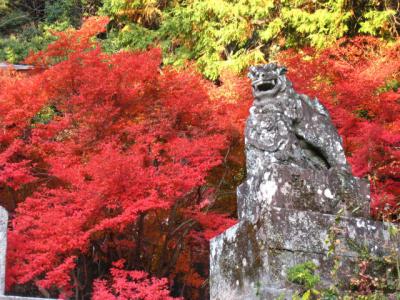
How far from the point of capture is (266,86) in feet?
17.3

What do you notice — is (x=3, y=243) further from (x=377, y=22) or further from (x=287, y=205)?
(x=377, y=22)

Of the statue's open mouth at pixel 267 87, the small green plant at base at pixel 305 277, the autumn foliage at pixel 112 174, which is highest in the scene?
the statue's open mouth at pixel 267 87

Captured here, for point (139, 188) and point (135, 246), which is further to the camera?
point (135, 246)

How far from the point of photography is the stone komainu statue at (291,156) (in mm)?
4707

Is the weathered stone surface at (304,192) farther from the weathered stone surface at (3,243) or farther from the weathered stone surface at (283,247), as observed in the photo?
the weathered stone surface at (3,243)

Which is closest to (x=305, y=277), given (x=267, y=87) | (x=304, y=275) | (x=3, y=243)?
(x=304, y=275)

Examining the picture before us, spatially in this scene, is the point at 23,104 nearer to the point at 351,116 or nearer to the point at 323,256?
the point at 351,116

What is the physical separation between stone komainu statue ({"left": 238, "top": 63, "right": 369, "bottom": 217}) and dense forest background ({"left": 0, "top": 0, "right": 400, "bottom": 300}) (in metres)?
5.00

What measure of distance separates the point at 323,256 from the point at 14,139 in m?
10.3

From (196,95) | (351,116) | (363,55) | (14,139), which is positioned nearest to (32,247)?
(14,139)

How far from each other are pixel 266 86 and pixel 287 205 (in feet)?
3.66

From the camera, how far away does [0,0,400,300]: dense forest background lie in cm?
1098

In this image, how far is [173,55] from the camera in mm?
19312

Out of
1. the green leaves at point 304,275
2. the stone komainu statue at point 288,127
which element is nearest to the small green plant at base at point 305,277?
the green leaves at point 304,275
